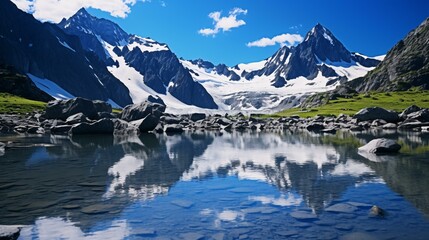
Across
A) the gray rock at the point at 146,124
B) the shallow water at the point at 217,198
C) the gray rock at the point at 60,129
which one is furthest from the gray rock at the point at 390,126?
the gray rock at the point at 60,129

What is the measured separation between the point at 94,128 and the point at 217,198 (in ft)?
176

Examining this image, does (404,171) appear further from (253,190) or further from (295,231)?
(295,231)

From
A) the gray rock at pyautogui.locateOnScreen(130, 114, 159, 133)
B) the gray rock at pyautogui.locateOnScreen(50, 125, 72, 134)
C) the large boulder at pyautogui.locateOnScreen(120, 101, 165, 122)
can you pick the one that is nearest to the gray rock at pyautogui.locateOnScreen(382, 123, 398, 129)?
the gray rock at pyautogui.locateOnScreen(130, 114, 159, 133)

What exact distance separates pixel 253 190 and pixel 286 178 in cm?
410

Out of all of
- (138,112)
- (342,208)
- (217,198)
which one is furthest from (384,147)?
(138,112)

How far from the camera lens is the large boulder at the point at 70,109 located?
79.1 meters

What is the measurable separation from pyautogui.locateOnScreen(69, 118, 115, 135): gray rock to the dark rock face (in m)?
99.4

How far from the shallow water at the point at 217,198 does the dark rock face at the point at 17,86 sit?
137 meters

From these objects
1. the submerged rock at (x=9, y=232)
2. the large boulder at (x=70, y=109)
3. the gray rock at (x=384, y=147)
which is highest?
the large boulder at (x=70, y=109)

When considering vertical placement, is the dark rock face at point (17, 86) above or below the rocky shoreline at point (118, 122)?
above

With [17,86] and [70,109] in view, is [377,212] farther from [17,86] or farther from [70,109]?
[17,86]

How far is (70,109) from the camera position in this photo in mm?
79250

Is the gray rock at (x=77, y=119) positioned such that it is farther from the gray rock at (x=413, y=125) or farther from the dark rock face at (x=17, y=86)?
the dark rock face at (x=17, y=86)

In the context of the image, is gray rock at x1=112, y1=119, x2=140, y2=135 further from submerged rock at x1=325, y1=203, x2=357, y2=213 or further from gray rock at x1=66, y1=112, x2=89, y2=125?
submerged rock at x1=325, y1=203, x2=357, y2=213
